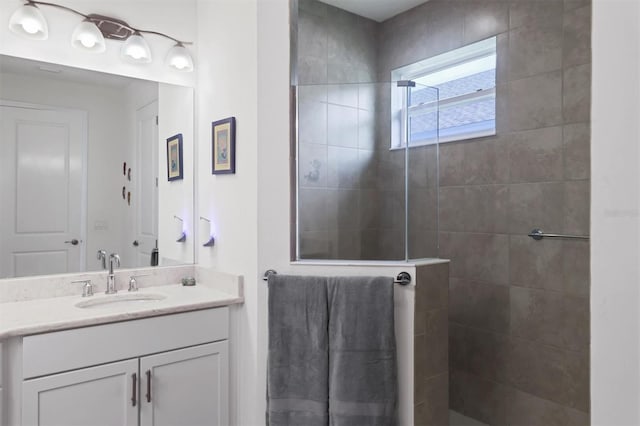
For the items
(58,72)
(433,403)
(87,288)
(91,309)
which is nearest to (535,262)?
(433,403)

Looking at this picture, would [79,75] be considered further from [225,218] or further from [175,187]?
[225,218]

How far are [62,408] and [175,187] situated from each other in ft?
4.15

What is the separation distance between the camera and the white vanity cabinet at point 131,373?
172 cm

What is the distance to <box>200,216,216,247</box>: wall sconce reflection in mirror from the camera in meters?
2.46

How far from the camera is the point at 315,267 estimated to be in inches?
82.9

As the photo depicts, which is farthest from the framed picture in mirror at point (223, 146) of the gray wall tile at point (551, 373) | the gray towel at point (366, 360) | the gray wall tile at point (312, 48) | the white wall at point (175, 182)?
the gray wall tile at point (551, 373)

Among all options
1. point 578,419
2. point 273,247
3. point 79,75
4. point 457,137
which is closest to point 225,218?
point 273,247

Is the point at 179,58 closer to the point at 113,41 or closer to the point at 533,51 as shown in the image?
the point at 113,41

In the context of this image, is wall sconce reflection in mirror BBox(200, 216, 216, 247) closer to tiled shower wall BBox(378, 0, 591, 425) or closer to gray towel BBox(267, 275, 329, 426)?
gray towel BBox(267, 275, 329, 426)

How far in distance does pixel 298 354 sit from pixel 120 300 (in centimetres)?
97

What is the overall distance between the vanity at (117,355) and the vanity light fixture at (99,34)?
1.18 metres

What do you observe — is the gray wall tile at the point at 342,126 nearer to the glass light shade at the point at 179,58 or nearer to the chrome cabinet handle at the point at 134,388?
the glass light shade at the point at 179,58

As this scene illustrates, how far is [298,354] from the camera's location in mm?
2008

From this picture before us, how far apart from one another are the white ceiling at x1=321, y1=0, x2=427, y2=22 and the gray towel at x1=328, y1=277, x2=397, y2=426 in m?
1.97
